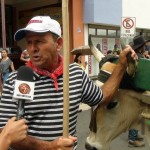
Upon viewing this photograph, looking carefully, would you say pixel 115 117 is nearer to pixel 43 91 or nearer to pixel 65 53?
pixel 43 91

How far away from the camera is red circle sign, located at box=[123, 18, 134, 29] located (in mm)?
9266

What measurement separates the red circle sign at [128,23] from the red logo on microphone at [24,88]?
7.60m

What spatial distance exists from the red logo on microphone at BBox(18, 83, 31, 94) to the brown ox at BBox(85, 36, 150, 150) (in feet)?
5.80

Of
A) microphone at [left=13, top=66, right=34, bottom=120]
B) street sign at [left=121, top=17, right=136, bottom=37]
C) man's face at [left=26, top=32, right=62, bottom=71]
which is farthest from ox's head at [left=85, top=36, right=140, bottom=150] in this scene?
street sign at [left=121, top=17, right=136, bottom=37]

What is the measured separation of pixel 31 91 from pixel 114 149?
5.28 meters

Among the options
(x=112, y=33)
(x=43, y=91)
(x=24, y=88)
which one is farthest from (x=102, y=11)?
(x=24, y=88)

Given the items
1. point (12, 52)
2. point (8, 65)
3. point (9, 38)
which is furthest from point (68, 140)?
point (9, 38)

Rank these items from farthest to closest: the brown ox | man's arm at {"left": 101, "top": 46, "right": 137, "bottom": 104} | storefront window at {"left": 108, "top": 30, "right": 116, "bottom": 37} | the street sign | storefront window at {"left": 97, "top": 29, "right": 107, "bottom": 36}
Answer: storefront window at {"left": 108, "top": 30, "right": 116, "bottom": 37} < storefront window at {"left": 97, "top": 29, "right": 107, "bottom": 36} < the street sign < the brown ox < man's arm at {"left": 101, "top": 46, "right": 137, "bottom": 104}

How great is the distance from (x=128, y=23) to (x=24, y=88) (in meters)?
7.83

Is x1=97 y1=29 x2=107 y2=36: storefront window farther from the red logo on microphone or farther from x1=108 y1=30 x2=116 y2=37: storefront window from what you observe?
the red logo on microphone

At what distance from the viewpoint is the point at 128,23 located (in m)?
9.41

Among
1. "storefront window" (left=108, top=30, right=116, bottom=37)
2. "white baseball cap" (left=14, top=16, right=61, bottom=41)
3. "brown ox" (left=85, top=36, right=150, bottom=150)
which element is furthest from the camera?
"storefront window" (left=108, top=30, right=116, bottom=37)

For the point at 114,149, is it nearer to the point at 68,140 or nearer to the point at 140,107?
the point at 140,107

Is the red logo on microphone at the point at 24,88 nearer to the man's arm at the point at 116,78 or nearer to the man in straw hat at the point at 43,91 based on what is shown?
the man in straw hat at the point at 43,91
